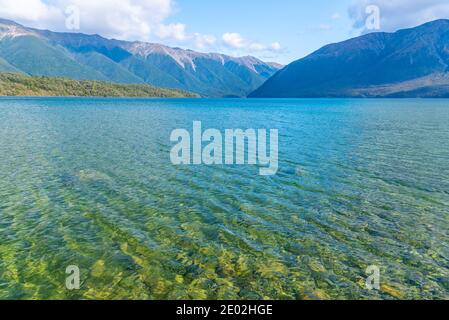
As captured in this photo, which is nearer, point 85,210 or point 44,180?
point 85,210

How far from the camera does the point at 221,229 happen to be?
2005 centimetres

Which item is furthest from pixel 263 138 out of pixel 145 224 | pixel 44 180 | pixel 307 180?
pixel 145 224

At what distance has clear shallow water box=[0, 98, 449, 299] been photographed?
14406 millimetres

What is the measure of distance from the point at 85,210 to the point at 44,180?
32.3 ft

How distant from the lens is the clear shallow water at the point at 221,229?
14406mm

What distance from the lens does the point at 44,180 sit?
1179 inches

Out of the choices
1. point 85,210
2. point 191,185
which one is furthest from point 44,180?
point 191,185
